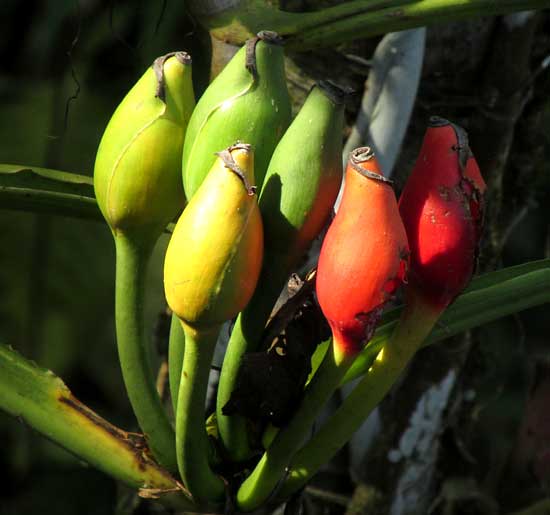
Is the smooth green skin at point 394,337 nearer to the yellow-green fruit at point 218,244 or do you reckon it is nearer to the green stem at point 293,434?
the green stem at point 293,434

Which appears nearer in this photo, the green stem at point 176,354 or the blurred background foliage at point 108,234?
the green stem at point 176,354

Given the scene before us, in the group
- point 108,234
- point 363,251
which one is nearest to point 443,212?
point 363,251

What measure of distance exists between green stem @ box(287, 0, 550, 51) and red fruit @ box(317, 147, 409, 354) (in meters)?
0.26

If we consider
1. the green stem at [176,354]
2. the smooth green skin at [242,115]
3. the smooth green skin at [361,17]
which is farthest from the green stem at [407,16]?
the green stem at [176,354]

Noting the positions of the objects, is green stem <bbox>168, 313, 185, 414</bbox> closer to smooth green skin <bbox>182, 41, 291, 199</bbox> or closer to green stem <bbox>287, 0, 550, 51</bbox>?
smooth green skin <bbox>182, 41, 291, 199</bbox>

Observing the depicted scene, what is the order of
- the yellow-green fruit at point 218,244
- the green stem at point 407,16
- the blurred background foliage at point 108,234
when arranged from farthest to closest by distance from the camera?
the blurred background foliage at point 108,234 < the green stem at point 407,16 < the yellow-green fruit at point 218,244

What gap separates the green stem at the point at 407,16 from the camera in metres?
0.80

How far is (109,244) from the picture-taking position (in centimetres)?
192

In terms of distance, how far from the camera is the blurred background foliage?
45.5 inches

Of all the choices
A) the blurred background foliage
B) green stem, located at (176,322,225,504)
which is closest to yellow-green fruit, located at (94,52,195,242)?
green stem, located at (176,322,225,504)

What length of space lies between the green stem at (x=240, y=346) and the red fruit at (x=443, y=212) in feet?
0.37

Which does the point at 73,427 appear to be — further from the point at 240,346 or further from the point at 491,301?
the point at 491,301

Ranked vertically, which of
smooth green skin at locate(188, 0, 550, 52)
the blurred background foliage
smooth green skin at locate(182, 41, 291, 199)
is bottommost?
the blurred background foliage

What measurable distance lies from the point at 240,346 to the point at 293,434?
0.26ft
